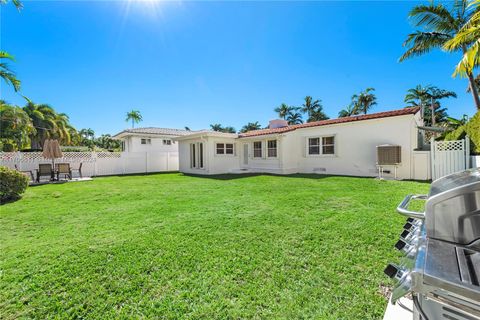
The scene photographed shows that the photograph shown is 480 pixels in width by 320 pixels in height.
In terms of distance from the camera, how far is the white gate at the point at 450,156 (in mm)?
8703

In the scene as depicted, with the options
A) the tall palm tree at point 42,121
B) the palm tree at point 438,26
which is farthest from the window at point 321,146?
the tall palm tree at point 42,121

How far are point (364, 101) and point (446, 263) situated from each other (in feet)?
116

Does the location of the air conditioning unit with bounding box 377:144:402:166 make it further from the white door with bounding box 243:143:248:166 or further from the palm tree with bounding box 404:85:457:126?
the palm tree with bounding box 404:85:457:126

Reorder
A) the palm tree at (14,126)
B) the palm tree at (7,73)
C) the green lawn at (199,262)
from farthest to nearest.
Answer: the palm tree at (14,126) → the palm tree at (7,73) → the green lawn at (199,262)

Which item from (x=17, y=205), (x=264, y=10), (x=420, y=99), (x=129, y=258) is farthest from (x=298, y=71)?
(x=420, y=99)

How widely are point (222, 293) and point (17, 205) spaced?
312 inches

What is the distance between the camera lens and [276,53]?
11875 mm

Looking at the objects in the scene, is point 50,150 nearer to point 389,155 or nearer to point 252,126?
point 389,155

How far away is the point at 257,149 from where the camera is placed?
1611 centimetres

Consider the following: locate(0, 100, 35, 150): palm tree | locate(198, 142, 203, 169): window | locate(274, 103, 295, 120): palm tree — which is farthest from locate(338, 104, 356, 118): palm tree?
locate(0, 100, 35, 150): palm tree

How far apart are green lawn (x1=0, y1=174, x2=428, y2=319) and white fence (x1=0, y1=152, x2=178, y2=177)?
10468 mm

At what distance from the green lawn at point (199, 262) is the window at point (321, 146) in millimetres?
8119

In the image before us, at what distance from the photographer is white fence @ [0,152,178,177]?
13083 millimetres

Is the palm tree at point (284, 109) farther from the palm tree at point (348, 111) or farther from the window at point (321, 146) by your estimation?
the window at point (321, 146)
